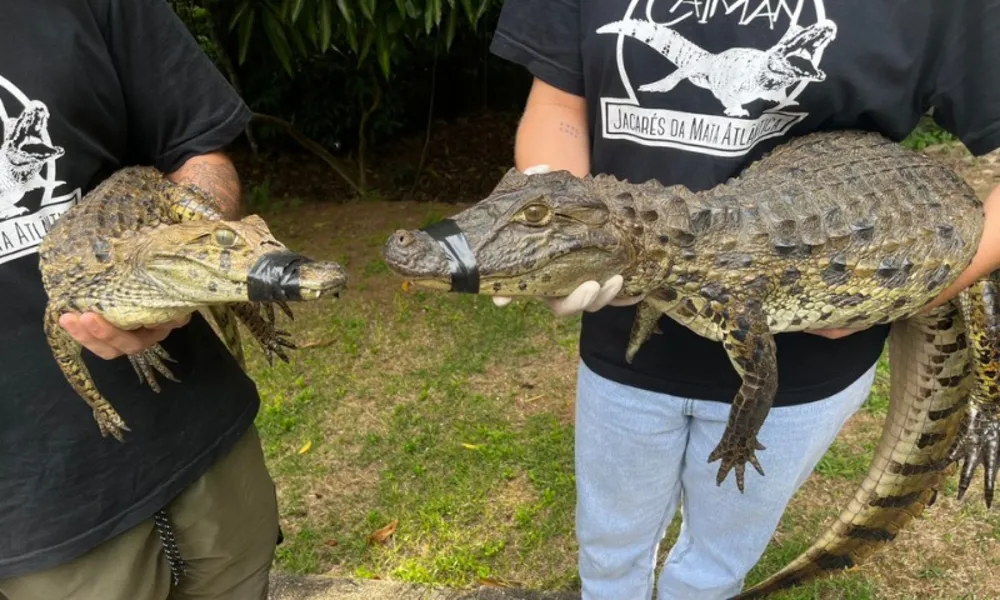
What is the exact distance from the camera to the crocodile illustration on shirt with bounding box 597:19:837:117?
1.41 meters

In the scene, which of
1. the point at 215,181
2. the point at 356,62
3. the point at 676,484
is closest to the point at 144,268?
the point at 215,181

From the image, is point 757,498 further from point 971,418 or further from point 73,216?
point 73,216

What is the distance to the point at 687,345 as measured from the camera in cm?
174

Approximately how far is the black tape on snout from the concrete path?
5.78ft

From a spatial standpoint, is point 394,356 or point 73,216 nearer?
point 73,216

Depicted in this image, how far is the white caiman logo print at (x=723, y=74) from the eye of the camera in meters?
1.42

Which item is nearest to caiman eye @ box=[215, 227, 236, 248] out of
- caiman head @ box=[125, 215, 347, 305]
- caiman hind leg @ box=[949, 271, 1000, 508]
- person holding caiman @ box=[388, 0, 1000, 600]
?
caiman head @ box=[125, 215, 347, 305]

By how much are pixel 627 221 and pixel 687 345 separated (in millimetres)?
533

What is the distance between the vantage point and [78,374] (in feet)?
4.70

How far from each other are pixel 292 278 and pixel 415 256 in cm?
21

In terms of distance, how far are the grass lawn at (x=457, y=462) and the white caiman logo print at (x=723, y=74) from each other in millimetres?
1786

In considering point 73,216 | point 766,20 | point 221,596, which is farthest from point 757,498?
point 73,216

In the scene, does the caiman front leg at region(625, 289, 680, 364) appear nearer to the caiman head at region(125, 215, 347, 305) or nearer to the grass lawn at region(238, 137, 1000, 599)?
the caiman head at region(125, 215, 347, 305)

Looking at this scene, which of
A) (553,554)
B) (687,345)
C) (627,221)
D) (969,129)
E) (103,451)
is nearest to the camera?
(627,221)
